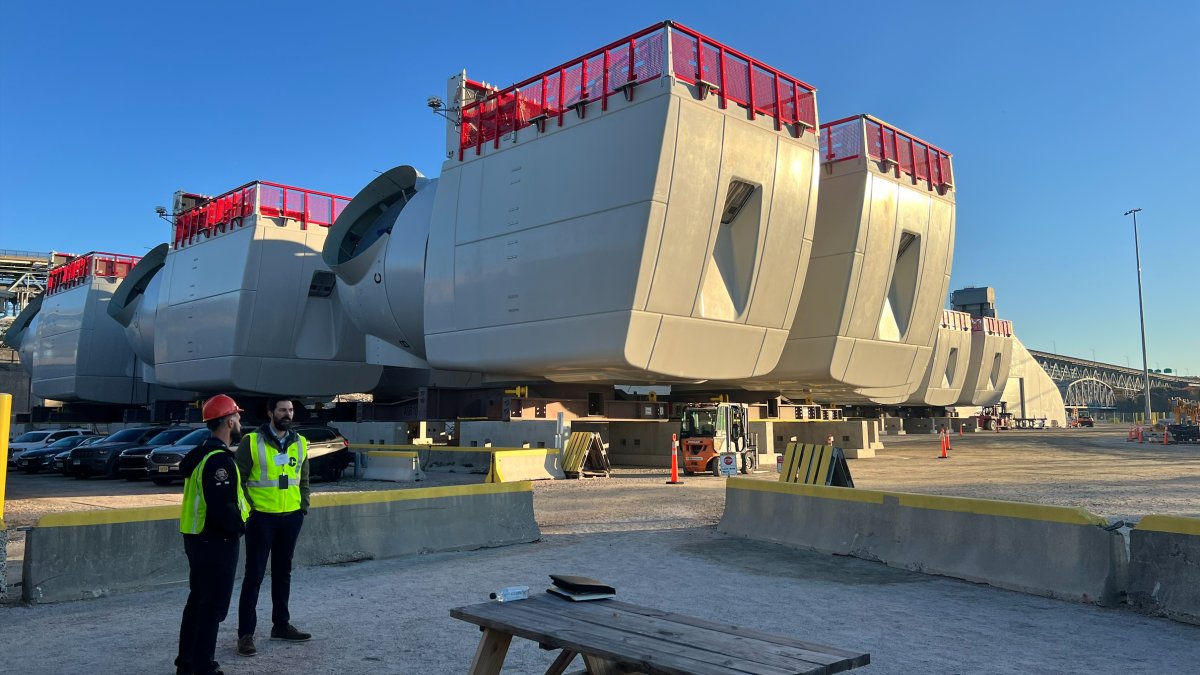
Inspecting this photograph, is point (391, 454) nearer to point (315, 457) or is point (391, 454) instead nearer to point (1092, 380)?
point (315, 457)

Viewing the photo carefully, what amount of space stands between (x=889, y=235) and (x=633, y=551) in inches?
763

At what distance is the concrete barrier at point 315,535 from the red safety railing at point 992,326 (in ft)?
239

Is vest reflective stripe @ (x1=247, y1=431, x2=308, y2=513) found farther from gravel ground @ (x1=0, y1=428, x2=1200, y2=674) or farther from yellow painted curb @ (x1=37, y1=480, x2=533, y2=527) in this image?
yellow painted curb @ (x1=37, y1=480, x2=533, y2=527)

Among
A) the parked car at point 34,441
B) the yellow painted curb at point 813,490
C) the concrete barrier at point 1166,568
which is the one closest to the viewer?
the concrete barrier at point 1166,568

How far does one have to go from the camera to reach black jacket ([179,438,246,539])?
4680mm

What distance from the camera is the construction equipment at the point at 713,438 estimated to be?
71.3 ft

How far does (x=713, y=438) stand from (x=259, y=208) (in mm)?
22322

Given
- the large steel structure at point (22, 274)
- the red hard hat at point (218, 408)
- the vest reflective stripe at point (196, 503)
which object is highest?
the large steel structure at point (22, 274)

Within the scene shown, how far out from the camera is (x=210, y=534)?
4730mm

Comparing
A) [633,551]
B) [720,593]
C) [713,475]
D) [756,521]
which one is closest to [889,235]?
[713,475]

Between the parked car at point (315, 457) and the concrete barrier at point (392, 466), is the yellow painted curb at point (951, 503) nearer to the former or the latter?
the concrete barrier at point (392, 466)

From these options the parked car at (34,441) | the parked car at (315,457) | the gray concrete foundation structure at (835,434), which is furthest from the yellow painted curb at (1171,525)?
the parked car at (34,441)

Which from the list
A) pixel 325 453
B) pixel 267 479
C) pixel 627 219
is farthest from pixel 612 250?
pixel 267 479

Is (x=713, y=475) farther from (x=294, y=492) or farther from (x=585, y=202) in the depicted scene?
(x=294, y=492)
